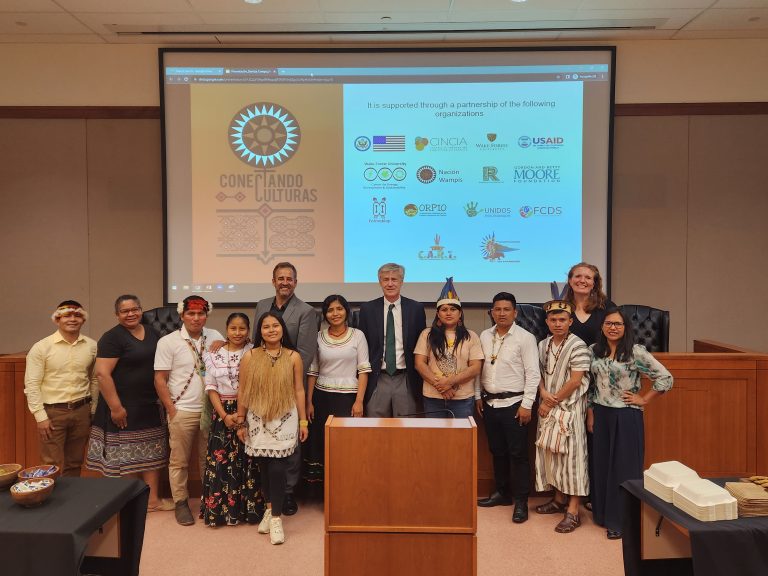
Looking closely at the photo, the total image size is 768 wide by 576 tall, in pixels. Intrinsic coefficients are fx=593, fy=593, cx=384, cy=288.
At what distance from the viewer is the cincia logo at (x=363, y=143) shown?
542 cm

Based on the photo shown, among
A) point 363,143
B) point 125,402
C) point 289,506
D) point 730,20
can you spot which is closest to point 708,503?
point 289,506

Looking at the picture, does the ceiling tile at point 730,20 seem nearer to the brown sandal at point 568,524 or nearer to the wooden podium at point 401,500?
the brown sandal at point 568,524

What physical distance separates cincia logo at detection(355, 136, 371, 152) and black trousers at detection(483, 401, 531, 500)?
2.68m

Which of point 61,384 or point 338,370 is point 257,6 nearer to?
point 338,370

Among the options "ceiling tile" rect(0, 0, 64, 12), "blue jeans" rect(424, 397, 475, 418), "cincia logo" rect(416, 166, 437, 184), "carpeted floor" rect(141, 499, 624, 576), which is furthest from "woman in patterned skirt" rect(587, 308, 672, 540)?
"ceiling tile" rect(0, 0, 64, 12)

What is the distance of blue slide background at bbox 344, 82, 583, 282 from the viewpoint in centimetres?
538

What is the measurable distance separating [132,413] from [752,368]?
13.4 ft

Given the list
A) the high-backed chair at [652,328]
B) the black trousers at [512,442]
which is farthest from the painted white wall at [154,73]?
the black trousers at [512,442]

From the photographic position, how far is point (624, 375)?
3.56 metres

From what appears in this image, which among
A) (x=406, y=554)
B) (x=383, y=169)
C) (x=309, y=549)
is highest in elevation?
(x=383, y=169)

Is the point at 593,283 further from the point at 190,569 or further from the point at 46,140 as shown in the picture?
the point at 46,140

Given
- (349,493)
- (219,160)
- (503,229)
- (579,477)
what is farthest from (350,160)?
(349,493)

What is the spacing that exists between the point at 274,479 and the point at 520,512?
1559 millimetres

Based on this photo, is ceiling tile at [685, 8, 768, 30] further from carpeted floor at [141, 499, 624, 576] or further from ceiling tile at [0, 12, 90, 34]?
ceiling tile at [0, 12, 90, 34]
